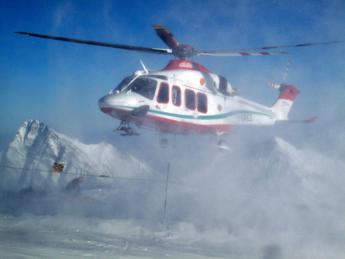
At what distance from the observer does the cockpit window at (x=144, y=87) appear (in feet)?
62.0

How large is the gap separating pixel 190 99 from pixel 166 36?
10.9ft

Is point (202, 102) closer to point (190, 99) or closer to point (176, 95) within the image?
point (190, 99)

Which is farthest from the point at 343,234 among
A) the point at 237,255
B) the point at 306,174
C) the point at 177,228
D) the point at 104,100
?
the point at 306,174

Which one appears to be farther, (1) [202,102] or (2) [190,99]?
(1) [202,102]

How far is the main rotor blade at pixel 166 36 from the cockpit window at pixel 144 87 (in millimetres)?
2080

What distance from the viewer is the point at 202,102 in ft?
66.1

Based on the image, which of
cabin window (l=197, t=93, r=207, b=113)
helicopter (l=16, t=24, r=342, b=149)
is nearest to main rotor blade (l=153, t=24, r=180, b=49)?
helicopter (l=16, t=24, r=342, b=149)

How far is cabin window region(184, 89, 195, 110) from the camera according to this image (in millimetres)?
19659

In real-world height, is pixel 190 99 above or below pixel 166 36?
below

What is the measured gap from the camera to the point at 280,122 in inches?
936

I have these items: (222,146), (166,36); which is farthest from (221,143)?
(166,36)

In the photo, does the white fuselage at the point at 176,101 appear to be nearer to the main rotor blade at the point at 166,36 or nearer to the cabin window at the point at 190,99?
the cabin window at the point at 190,99

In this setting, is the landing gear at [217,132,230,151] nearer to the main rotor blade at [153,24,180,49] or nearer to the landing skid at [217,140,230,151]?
the landing skid at [217,140,230,151]

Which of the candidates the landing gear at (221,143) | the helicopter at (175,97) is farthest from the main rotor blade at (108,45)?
the landing gear at (221,143)
